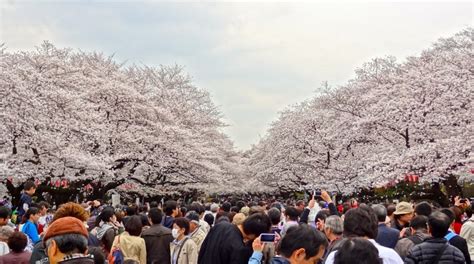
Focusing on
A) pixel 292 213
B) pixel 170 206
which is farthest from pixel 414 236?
pixel 170 206

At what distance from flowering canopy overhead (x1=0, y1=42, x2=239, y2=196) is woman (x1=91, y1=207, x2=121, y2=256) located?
1152 cm

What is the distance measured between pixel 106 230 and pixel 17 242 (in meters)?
1.20

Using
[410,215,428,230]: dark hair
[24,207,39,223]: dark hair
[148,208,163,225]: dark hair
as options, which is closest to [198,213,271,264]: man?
[148,208,163,225]: dark hair

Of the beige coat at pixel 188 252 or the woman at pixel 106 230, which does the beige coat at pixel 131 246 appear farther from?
the beige coat at pixel 188 252

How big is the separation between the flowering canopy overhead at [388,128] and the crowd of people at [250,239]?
488 inches

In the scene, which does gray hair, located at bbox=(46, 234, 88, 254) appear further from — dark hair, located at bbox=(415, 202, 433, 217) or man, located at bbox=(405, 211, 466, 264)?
dark hair, located at bbox=(415, 202, 433, 217)

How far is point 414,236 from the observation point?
6.08 meters

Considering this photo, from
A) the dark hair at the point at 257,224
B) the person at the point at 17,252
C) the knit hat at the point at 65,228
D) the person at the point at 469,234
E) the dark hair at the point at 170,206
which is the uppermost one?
the dark hair at the point at 170,206

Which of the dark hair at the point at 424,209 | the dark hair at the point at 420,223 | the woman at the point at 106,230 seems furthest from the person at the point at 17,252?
the dark hair at the point at 424,209

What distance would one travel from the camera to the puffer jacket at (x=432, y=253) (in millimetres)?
4957

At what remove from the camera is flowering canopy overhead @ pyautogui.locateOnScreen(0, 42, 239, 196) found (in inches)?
760

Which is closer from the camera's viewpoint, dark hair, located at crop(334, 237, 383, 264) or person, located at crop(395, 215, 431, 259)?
dark hair, located at crop(334, 237, 383, 264)

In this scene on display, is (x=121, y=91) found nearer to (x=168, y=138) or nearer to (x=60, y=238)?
(x=168, y=138)

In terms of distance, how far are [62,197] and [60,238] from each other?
66.7 ft
